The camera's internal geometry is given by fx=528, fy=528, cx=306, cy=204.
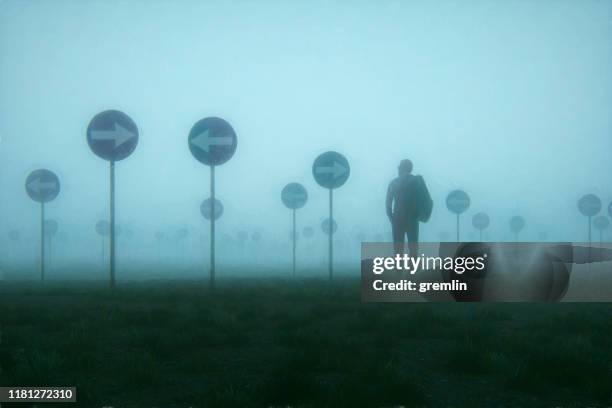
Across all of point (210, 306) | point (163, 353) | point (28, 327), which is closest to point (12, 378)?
point (163, 353)

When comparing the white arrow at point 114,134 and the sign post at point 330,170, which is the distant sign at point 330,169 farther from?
the white arrow at point 114,134

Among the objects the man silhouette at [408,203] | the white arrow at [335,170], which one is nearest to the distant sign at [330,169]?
the white arrow at [335,170]

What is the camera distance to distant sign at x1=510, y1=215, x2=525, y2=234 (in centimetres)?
3172

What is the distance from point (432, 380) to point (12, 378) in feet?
10.4

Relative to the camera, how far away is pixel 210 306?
7965 mm

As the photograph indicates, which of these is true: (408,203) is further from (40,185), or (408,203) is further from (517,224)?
(517,224)

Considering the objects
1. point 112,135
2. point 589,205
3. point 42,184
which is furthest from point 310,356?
point 589,205

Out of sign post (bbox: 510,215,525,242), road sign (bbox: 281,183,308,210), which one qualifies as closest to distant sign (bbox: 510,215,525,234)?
sign post (bbox: 510,215,525,242)

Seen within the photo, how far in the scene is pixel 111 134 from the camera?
9086 millimetres

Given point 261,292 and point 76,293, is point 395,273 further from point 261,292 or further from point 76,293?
point 76,293

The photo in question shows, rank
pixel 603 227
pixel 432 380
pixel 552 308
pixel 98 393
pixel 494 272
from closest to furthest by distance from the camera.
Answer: pixel 98 393, pixel 432 380, pixel 494 272, pixel 552 308, pixel 603 227

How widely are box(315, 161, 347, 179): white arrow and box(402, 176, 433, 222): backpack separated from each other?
98.8 inches

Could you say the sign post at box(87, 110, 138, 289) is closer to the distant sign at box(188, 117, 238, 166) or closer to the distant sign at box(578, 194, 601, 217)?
the distant sign at box(188, 117, 238, 166)

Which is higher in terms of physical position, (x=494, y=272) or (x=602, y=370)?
(x=494, y=272)
